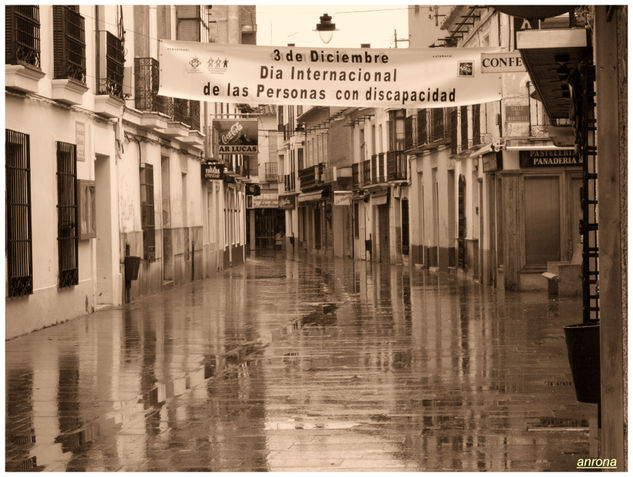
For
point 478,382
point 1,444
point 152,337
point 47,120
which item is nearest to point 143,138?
point 47,120

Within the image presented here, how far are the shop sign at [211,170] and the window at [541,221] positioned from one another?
12.5m

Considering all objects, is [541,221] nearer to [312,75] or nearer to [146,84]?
[146,84]

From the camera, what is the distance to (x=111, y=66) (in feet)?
69.1

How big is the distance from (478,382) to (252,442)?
342 cm

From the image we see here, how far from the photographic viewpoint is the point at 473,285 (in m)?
27.7

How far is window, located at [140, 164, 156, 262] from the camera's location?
2505 cm

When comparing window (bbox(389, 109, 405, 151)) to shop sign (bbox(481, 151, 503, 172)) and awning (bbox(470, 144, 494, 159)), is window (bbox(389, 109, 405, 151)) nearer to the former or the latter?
awning (bbox(470, 144, 494, 159))

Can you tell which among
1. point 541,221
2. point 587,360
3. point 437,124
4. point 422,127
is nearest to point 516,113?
point 541,221

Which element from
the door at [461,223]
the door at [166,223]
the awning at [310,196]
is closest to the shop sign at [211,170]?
the door at [166,223]

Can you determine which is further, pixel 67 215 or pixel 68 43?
pixel 67 215

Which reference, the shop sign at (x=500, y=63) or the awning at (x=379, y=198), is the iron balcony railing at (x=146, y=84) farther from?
the awning at (x=379, y=198)

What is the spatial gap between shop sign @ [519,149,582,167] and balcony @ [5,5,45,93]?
1208cm

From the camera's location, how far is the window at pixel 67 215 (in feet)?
59.6

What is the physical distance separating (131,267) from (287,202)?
54.9 meters
